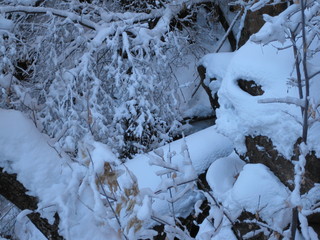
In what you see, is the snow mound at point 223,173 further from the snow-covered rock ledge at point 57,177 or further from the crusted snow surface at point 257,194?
the snow-covered rock ledge at point 57,177

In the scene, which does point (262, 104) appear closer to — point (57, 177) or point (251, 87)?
point (251, 87)

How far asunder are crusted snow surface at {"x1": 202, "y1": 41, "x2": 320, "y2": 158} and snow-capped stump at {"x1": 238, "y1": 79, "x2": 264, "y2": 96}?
39 mm

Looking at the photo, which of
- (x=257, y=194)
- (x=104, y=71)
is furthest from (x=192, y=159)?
(x=104, y=71)

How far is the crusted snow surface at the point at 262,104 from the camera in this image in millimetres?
2916

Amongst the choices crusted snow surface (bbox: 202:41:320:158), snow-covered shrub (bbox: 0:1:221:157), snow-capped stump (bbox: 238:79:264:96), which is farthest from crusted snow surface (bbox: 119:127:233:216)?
snow-capped stump (bbox: 238:79:264:96)

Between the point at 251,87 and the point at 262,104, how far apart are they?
0.32 meters

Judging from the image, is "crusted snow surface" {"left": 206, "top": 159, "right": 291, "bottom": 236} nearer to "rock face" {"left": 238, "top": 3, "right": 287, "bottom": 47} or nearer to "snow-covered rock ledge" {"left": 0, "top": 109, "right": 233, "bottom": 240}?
"snow-covered rock ledge" {"left": 0, "top": 109, "right": 233, "bottom": 240}

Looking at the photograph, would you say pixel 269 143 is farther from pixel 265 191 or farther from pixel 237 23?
pixel 237 23

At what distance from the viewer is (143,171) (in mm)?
3920

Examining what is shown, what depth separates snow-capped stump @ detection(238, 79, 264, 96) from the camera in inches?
131

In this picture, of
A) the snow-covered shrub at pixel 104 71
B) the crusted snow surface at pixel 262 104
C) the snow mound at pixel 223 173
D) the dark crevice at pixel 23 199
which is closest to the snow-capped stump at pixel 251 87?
the crusted snow surface at pixel 262 104

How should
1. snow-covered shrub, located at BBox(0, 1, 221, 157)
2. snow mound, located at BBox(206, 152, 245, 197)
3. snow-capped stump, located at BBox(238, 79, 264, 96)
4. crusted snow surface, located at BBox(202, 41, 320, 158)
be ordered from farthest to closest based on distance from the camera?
snow-covered shrub, located at BBox(0, 1, 221, 157) → snow mound, located at BBox(206, 152, 245, 197) → snow-capped stump, located at BBox(238, 79, 264, 96) → crusted snow surface, located at BBox(202, 41, 320, 158)

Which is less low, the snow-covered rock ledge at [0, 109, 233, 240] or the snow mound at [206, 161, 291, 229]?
the snow-covered rock ledge at [0, 109, 233, 240]

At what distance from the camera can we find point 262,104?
3.16 meters
